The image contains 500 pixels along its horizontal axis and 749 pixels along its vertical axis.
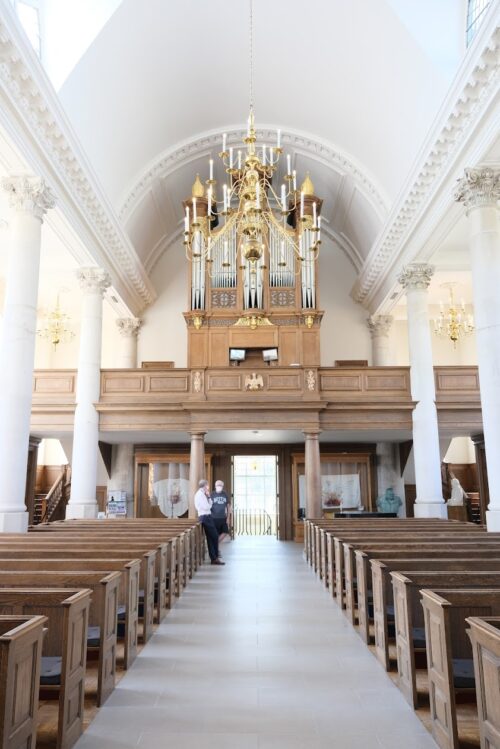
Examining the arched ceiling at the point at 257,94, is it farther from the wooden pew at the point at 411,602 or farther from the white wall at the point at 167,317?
the wooden pew at the point at 411,602

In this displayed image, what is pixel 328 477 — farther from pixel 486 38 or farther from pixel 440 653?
pixel 440 653

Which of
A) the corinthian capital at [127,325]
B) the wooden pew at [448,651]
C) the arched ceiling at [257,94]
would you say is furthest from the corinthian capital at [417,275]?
the wooden pew at [448,651]

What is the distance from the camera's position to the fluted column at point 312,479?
1335 centimetres

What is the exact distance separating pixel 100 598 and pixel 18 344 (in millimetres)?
6356

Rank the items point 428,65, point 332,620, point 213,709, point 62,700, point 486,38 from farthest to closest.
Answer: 1. point 428,65
2. point 486,38
3. point 332,620
4. point 213,709
5. point 62,700

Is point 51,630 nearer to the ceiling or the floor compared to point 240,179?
nearer to the floor

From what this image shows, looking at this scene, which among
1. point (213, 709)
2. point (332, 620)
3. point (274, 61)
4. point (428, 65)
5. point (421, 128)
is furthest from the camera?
point (274, 61)

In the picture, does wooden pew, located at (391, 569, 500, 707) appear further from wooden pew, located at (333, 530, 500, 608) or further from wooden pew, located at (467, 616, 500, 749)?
wooden pew, located at (333, 530, 500, 608)

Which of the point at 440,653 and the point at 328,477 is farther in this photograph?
the point at 328,477

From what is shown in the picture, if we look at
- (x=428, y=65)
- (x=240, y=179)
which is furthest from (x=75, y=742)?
(x=428, y=65)

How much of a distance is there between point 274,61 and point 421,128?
407 centimetres

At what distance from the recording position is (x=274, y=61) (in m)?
13.4

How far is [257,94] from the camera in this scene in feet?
48.4

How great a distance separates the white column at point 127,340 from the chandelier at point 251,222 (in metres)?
3.77
